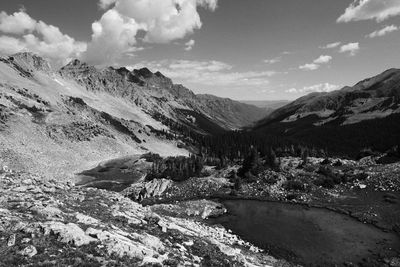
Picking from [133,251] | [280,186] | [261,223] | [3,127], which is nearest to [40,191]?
[133,251]

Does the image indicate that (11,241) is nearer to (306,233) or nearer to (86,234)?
(86,234)

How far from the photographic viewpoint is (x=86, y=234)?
3061 cm

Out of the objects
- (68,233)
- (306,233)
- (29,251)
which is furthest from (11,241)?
(306,233)

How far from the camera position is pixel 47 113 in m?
198

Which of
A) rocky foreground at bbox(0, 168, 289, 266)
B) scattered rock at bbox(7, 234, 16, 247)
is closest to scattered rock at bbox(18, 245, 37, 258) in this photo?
rocky foreground at bbox(0, 168, 289, 266)

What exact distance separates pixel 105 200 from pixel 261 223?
35.2 meters

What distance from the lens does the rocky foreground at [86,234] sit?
26.0 metres

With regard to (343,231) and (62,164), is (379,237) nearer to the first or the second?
(343,231)

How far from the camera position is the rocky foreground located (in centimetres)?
2605

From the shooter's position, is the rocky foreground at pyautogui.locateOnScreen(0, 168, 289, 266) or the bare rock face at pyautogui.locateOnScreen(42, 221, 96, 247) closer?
the rocky foreground at pyautogui.locateOnScreen(0, 168, 289, 266)

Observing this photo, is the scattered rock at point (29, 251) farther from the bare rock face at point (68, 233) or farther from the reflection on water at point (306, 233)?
the reflection on water at point (306, 233)

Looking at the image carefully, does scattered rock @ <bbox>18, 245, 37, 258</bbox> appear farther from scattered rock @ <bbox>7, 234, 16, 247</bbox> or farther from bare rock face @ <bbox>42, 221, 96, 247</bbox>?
bare rock face @ <bbox>42, 221, 96, 247</bbox>

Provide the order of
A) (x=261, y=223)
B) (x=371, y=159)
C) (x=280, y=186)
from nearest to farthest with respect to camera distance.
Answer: (x=261, y=223)
(x=280, y=186)
(x=371, y=159)

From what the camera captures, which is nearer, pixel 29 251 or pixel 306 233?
pixel 29 251
